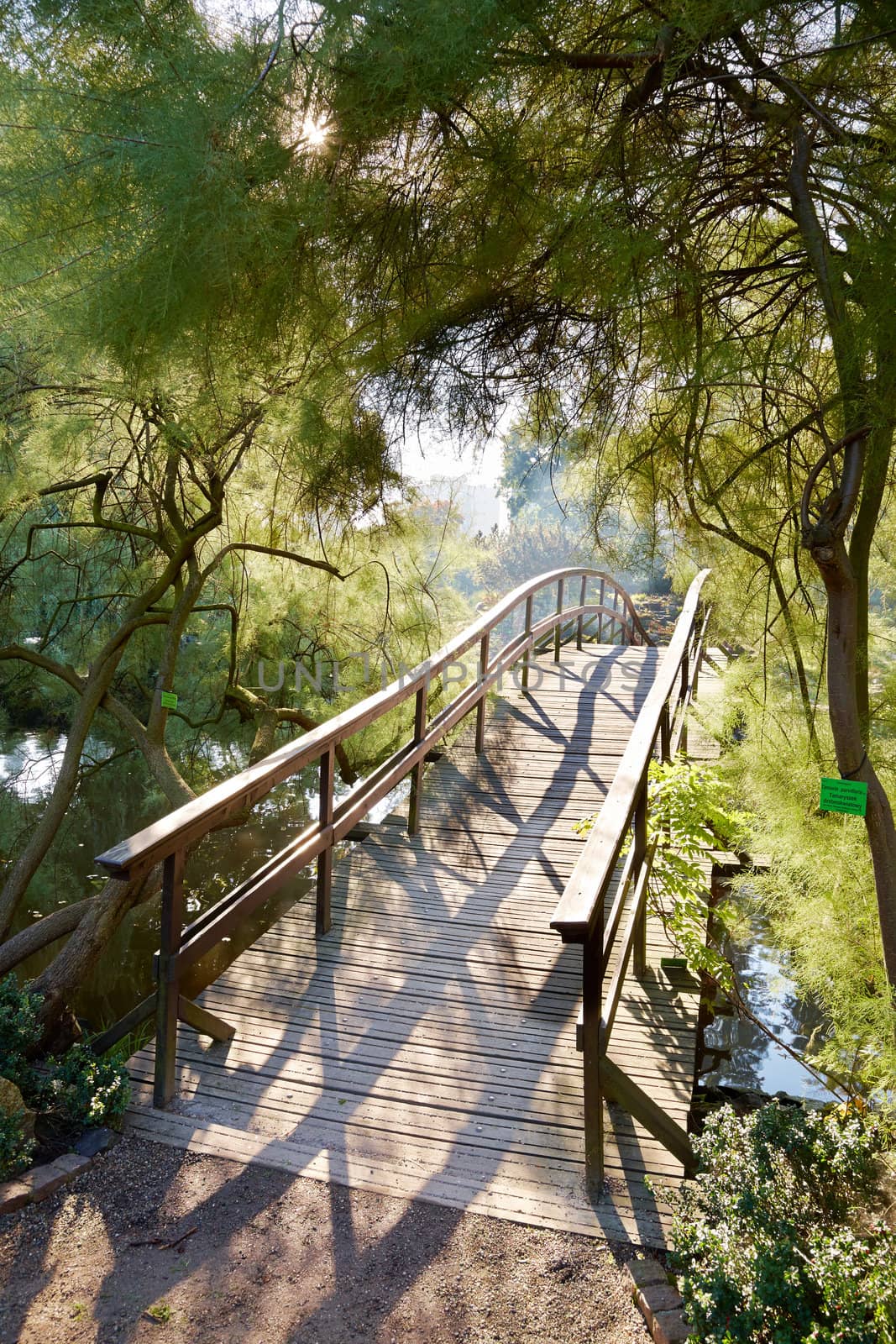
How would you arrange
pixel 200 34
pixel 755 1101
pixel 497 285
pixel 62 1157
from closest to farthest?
pixel 62 1157 → pixel 200 34 → pixel 497 285 → pixel 755 1101

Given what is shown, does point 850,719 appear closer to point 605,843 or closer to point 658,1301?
point 605,843

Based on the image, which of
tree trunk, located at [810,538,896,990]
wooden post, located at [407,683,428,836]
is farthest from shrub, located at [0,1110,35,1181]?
wooden post, located at [407,683,428,836]

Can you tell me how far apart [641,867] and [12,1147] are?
7.56 ft

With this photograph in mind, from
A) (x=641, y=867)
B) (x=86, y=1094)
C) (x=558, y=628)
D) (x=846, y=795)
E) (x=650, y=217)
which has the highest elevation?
(x=650, y=217)

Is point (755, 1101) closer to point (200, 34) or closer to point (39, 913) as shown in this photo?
point (200, 34)

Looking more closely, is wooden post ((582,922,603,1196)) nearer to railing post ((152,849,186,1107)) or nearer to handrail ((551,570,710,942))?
handrail ((551,570,710,942))

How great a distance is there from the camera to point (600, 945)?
251cm

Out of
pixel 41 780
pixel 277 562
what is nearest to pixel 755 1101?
pixel 277 562

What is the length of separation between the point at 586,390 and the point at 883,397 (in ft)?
4.63

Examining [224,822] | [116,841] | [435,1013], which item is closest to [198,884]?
[116,841]

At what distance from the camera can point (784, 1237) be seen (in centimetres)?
190

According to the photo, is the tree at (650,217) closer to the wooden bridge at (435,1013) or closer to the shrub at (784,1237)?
the shrub at (784,1237)

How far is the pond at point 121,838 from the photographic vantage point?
7602mm

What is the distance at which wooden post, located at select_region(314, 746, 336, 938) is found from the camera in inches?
150
